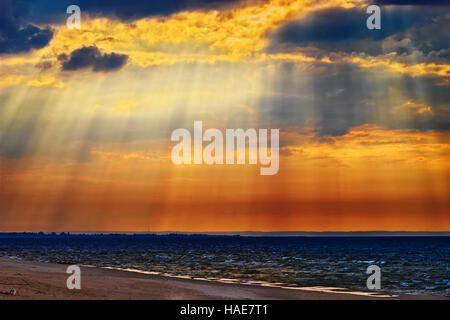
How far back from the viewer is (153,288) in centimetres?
3238

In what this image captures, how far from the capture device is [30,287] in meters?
27.1
